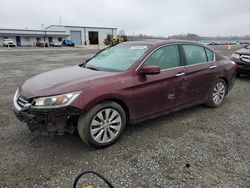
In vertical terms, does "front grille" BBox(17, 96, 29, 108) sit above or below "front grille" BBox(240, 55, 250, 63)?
below

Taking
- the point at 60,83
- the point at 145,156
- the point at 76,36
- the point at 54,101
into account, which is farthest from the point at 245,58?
the point at 76,36

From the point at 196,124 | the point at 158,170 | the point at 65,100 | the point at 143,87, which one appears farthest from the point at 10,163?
the point at 196,124

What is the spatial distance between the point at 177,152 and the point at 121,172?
36.6 inches

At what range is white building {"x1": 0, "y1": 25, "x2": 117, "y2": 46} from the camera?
Result: 52656mm

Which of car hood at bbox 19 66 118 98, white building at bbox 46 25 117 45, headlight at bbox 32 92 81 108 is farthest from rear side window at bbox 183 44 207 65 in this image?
white building at bbox 46 25 117 45

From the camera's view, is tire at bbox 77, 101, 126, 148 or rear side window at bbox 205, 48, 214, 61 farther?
rear side window at bbox 205, 48, 214, 61

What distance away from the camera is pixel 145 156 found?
10.7 feet

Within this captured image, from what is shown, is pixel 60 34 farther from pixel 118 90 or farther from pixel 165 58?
pixel 118 90

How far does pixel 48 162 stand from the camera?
10.2 ft

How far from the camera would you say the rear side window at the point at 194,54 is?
4547 mm

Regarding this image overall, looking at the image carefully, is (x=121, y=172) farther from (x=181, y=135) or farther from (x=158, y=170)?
(x=181, y=135)

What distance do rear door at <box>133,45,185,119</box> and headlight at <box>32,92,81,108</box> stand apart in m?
1.05

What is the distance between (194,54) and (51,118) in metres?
3.13

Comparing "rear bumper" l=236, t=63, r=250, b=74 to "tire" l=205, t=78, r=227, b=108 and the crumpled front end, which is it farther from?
the crumpled front end
